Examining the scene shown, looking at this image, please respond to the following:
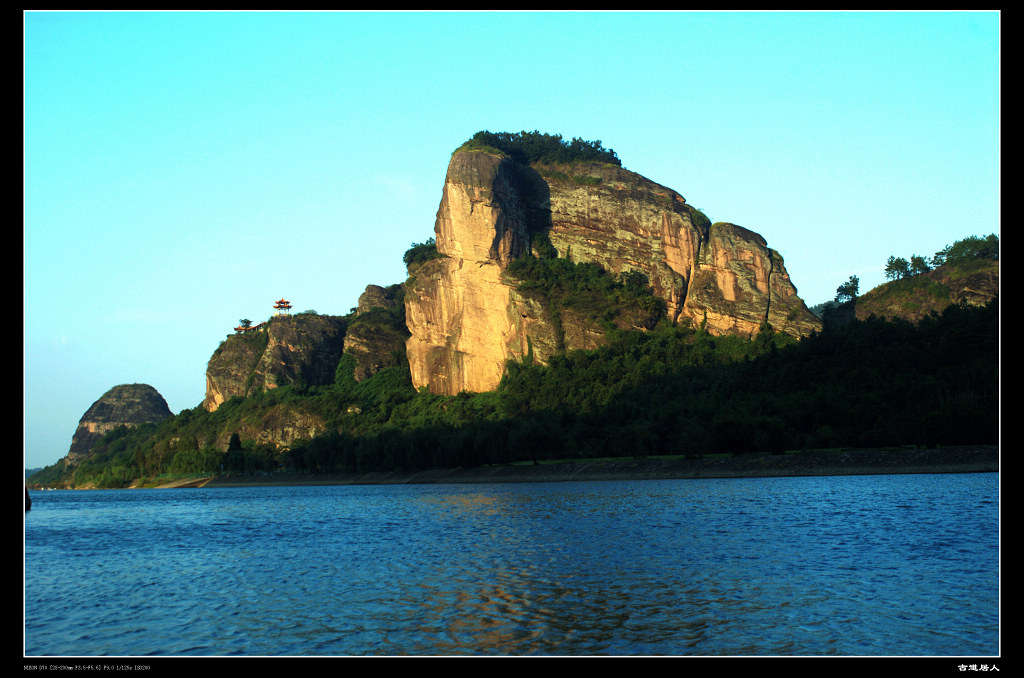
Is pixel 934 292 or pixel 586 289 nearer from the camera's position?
pixel 934 292

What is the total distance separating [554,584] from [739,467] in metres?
66.1

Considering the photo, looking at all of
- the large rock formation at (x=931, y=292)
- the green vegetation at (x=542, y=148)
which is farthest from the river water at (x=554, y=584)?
the green vegetation at (x=542, y=148)

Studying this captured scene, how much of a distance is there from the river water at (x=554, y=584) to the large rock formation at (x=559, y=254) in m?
99.3

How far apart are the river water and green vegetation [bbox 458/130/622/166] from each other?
134196 millimetres

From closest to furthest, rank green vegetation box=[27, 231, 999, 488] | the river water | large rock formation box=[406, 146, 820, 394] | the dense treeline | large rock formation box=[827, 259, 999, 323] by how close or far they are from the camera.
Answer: the river water → the dense treeline → green vegetation box=[27, 231, 999, 488] → large rock formation box=[827, 259, 999, 323] → large rock formation box=[406, 146, 820, 394]

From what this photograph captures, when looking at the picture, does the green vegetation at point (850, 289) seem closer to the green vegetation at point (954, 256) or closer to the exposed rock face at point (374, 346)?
the green vegetation at point (954, 256)

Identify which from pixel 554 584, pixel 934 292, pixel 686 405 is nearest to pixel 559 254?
pixel 686 405

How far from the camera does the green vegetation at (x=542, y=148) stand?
176m

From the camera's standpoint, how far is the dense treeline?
87438mm

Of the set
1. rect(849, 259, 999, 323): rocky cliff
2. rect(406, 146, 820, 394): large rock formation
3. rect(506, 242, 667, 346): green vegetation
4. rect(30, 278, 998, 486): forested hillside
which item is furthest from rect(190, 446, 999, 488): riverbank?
rect(849, 259, 999, 323): rocky cliff

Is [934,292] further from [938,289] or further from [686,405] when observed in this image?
[686,405]

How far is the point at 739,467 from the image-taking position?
3420 inches

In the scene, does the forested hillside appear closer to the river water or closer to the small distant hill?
the small distant hill
